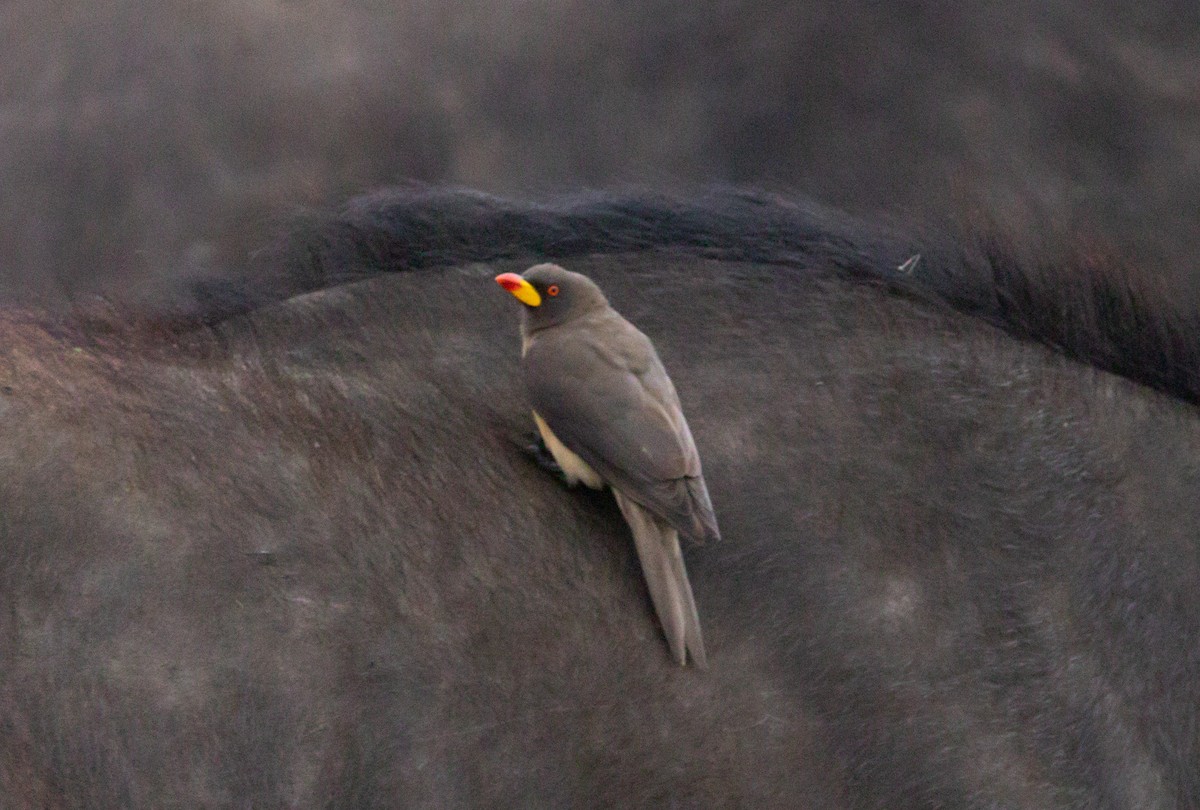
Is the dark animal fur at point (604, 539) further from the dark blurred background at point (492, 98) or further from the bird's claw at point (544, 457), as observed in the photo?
the dark blurred background at point (492, 98)

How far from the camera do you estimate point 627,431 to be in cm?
125

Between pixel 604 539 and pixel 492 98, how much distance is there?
2.12 m

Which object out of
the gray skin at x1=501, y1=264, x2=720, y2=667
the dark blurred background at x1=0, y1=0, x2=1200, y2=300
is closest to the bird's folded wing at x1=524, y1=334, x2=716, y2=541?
the gray skin at x1=501, y1=264, x2=720, y2=667

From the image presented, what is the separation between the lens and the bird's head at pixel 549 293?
133cm

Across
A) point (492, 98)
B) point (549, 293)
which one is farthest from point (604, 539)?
point (492, 98)

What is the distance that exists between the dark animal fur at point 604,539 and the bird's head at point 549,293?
0.10 m

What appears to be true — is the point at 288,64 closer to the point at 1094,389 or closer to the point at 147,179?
the point at 147,179

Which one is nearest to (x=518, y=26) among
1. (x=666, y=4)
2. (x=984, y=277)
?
(x=666, y=4)

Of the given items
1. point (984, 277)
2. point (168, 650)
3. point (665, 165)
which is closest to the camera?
point (168, 650)

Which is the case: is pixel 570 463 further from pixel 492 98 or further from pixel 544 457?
pixel 492 98

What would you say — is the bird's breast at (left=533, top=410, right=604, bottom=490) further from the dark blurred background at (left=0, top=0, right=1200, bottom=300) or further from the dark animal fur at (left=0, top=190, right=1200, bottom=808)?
the dark blurred background at (left=0, top=0, right=1200, bottom=300)

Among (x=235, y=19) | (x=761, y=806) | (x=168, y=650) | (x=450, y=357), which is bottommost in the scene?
(x=235, y=19)

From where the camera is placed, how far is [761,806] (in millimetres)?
1277

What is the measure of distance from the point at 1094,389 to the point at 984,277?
6.2 inches
